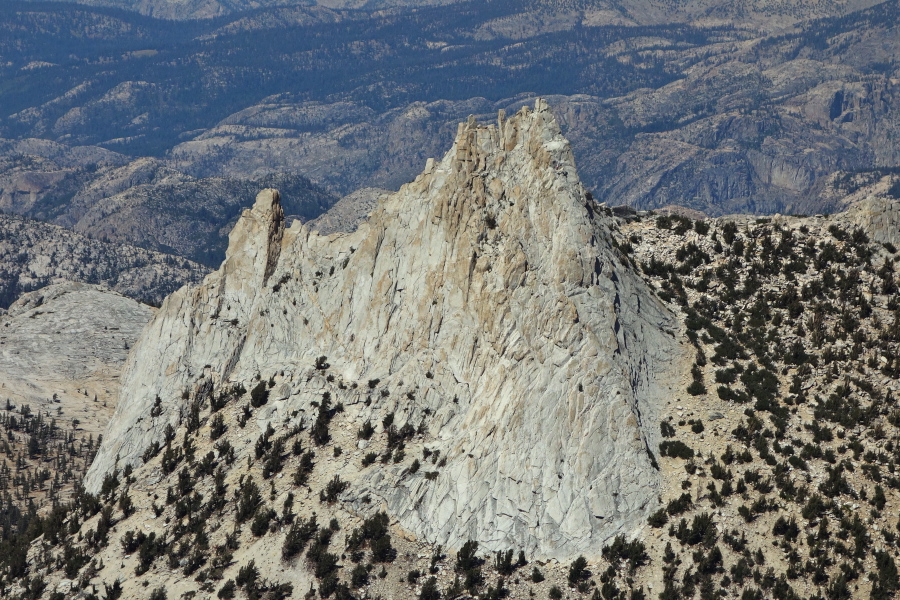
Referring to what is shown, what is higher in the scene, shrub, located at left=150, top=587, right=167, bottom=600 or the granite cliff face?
the granite cliff face

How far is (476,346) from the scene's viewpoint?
89.9 m

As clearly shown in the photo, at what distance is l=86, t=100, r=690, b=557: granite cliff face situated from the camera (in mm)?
81438

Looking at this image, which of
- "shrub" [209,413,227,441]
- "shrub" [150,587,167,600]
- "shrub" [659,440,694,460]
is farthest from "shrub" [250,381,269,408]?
"shrub" [659,440,694,460]

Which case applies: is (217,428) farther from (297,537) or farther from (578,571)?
(578,571)

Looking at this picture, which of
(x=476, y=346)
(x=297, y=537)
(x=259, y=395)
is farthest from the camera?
(x=259, y=395)

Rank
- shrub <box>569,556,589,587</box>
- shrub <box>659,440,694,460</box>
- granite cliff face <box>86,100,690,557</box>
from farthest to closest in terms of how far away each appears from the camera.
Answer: shrub <box>659,440,694,460</box>, granite cliff face <box>86,100,690,557</box>, shrub <box>569,556,589,587</box>

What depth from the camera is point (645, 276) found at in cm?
10206

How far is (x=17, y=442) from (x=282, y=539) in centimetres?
12217

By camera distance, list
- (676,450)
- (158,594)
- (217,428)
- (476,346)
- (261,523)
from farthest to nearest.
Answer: (217,428) → (476,346) → (261,523) → (158,594) → (676,450)

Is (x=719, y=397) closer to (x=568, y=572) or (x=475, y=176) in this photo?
(x=568, y=572)

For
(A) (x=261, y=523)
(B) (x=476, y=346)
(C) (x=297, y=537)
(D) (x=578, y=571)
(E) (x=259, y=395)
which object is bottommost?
(C) (x=297, y=537)

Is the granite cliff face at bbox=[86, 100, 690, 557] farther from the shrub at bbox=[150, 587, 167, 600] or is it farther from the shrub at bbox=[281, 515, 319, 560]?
the shrub at bbox=[150, 587, 167, 600]

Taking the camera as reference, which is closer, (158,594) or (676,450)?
(676,450)

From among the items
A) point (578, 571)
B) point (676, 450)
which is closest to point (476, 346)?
point (676, 450)
